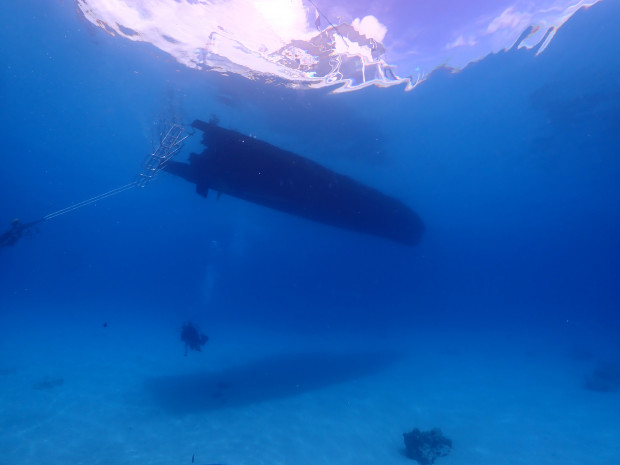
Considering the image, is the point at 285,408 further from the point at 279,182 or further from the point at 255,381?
the point at 279,182

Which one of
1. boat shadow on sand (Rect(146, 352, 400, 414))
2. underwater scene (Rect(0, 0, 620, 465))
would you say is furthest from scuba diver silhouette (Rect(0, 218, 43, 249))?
boat shadow on sand (Rect(146, 352, 400, 414))

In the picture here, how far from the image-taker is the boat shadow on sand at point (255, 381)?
39.4ft

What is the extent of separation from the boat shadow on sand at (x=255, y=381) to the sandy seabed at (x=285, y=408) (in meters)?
0.08

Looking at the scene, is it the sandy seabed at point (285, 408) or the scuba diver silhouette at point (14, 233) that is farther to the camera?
the scuba diver silhouette at point (14, 233)

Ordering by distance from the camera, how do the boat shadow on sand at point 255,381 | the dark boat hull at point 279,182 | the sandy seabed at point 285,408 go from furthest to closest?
the boat shadow on sand at point 255,381
the dark boat hull at point 279,182
the sandy seabed at point 285,408

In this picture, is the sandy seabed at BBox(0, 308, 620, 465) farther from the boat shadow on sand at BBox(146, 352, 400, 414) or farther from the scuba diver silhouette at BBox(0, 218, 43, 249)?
the scuba diver silhouette at BBox(0, 218, 43, 249)

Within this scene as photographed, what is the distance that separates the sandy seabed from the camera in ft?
27.9

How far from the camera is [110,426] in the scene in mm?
9742

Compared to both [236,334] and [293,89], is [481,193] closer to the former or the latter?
[293,89]

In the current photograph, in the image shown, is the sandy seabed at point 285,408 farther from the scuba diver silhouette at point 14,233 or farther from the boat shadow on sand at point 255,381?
the scuba diver silhouette at point 14,233

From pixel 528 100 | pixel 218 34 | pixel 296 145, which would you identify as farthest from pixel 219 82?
pixel 528 100

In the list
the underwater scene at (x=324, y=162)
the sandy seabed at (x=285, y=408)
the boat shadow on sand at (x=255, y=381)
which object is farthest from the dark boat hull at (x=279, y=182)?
the boat shadow on sand at (x=255, y=381)

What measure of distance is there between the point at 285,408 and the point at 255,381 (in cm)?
373

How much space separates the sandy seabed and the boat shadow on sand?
0.08m
